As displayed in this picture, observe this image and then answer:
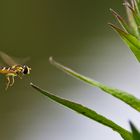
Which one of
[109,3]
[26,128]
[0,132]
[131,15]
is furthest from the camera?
[109,3]

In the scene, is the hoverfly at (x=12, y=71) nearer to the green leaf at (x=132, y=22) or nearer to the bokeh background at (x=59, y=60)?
the green leaf at (x=132, y=22)

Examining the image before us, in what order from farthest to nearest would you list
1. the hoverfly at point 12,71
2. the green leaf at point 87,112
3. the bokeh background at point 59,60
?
the bokeh background at point 59,60
the hoverfly at point 12,71
the green leaf at point 87,112

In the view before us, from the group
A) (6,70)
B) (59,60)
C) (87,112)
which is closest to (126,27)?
(87,112)

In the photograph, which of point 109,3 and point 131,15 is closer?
point 131,15

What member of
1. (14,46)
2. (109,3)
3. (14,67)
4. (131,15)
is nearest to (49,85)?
(14,46)

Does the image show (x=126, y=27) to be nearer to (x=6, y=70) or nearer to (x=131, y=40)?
(x=131, y=40)

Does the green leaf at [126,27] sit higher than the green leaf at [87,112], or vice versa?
the green leaf at [126,27]

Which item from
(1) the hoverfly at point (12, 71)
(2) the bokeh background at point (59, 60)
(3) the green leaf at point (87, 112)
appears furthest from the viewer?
(2) the bokeh background at point (59, 60)

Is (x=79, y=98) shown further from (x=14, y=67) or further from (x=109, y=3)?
(x=14, y=67)

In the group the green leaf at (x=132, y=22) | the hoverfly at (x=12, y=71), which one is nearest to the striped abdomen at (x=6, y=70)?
the hoverfly at (x=12, y=71)
